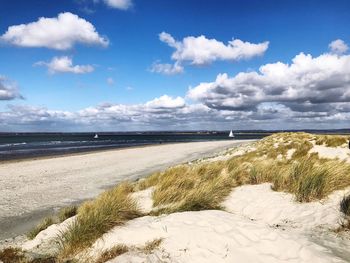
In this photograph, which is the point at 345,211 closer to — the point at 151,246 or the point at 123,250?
the point at 151,246

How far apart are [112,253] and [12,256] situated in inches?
73.4

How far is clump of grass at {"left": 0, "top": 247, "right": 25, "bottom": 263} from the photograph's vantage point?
646cm

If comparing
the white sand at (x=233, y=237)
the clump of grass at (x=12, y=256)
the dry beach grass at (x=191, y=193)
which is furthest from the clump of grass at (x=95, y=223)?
the clump of grass at (x=12, y=256)

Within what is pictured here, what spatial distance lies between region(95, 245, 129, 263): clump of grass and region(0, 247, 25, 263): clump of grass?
137 cm

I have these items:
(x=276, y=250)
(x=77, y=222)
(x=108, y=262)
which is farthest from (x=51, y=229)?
(x=276, y=250)

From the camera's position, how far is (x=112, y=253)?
618 cm

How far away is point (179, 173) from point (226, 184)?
226 centimetres

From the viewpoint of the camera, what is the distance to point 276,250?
247 inches

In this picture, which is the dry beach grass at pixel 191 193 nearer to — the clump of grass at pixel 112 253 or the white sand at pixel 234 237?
the clump of grass at pixel 112 253

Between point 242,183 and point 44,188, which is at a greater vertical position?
point 242,183

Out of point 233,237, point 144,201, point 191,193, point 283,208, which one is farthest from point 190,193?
point 233,237

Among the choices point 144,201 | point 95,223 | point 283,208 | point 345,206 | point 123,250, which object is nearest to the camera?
point 123,250

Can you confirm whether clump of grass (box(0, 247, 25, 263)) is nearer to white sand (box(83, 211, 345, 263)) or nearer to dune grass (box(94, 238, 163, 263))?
white sand (box(83, 211, 345, 263))

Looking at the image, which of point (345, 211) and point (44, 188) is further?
point (44, 188)
